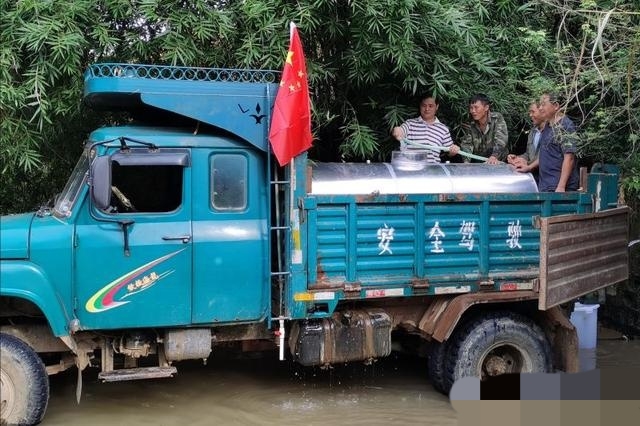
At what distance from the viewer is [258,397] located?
564cm

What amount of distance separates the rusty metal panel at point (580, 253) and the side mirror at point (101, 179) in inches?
117

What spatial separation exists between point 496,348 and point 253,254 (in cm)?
222

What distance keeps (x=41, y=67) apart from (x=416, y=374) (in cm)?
425

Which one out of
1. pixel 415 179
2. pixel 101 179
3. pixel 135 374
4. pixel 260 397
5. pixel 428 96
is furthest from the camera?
pixel 428 96

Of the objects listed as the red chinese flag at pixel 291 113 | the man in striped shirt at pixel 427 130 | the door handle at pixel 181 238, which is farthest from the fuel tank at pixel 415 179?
the door handle at pixel 181 238

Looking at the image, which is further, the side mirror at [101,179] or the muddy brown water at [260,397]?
the muddy brown water at [260,397]

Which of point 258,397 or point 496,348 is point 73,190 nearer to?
point 258,397

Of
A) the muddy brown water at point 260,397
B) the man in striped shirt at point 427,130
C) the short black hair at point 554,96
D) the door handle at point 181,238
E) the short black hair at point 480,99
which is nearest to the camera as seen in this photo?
the door handle at point 181,238

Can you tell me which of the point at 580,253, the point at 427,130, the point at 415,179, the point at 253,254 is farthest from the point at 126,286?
the point at 580,253

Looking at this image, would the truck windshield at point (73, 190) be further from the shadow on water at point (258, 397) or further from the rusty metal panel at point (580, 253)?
the rusty metal panel at point (580, 253)

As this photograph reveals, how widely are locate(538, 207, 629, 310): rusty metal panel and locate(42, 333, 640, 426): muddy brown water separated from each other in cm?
124

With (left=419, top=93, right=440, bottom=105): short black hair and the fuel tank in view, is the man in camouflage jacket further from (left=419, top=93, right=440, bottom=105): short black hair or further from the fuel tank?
the fuel tank

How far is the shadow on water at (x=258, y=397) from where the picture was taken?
5.19 meters

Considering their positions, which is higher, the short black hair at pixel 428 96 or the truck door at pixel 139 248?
the short black hair at pixel 428 96
